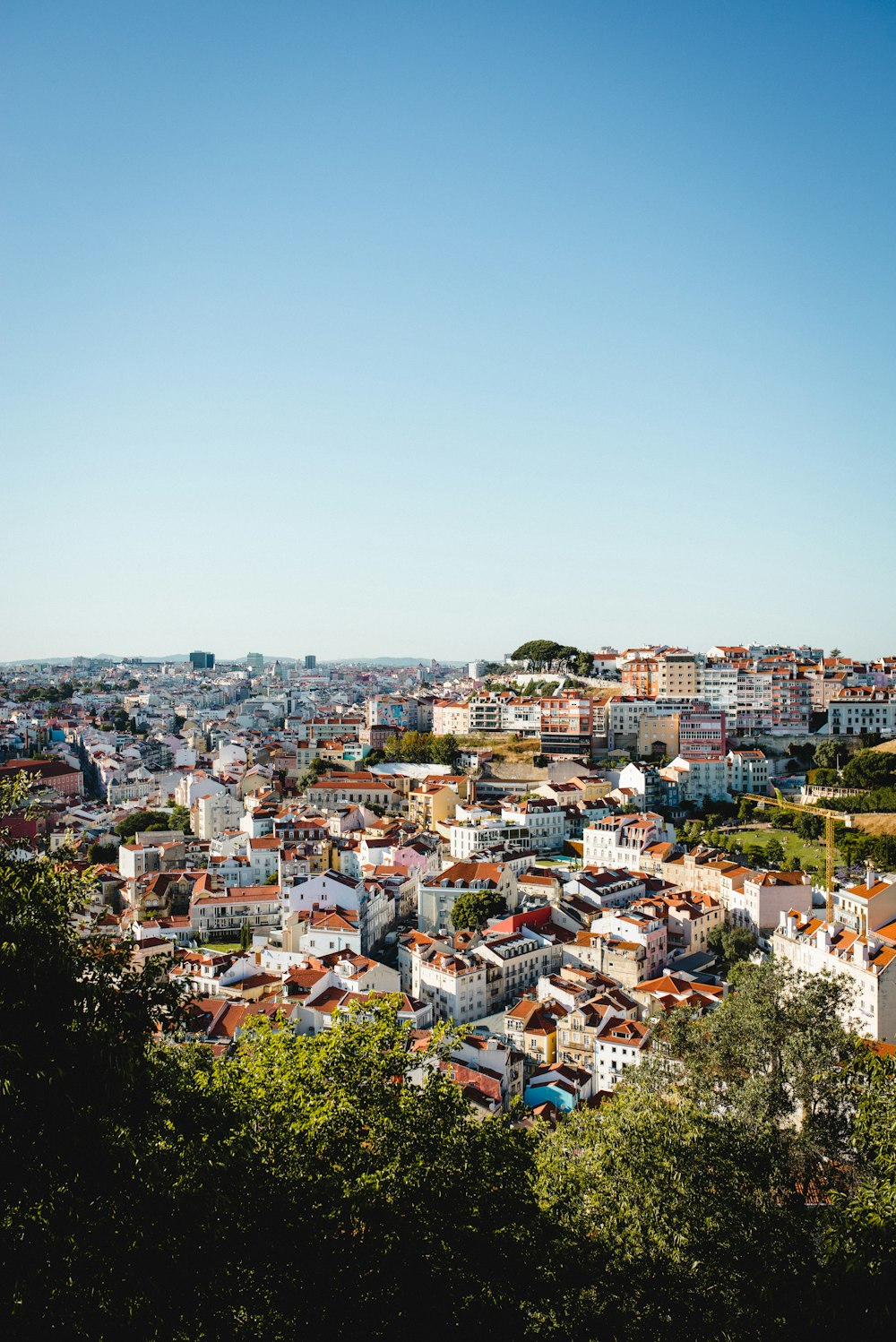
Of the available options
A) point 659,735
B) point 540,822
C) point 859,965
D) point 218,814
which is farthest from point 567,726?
→ point 859,965

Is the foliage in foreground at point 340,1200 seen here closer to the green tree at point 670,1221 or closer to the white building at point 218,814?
the green tree at point 670,1221

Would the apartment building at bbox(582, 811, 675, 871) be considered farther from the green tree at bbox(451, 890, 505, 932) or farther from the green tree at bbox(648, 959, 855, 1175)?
the green tree at bbox(648, 959, 855, 1175)

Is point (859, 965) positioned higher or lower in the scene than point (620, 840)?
higher

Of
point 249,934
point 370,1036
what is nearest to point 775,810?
point 249,934

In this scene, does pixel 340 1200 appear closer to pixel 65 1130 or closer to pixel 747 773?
pixel 65 1130

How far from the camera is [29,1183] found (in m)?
5.25

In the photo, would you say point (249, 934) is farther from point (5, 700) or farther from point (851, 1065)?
point (5, 700)

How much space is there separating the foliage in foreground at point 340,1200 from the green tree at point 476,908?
58.6ft

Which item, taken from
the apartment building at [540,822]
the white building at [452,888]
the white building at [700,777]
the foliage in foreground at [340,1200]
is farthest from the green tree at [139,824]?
the foliage in foreground at [340,1200]

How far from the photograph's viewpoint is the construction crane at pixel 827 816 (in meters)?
31.2

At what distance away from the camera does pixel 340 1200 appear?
22.9 feet

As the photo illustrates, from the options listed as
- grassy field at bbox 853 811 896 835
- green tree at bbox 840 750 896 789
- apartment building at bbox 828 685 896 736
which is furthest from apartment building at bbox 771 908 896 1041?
apartment building at bbox 828 685 896 736

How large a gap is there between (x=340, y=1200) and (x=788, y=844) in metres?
35.0

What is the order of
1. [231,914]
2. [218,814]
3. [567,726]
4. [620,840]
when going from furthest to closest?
1. [567,726]
2. [218,814]
3. [620,840]
4. [231,914]
